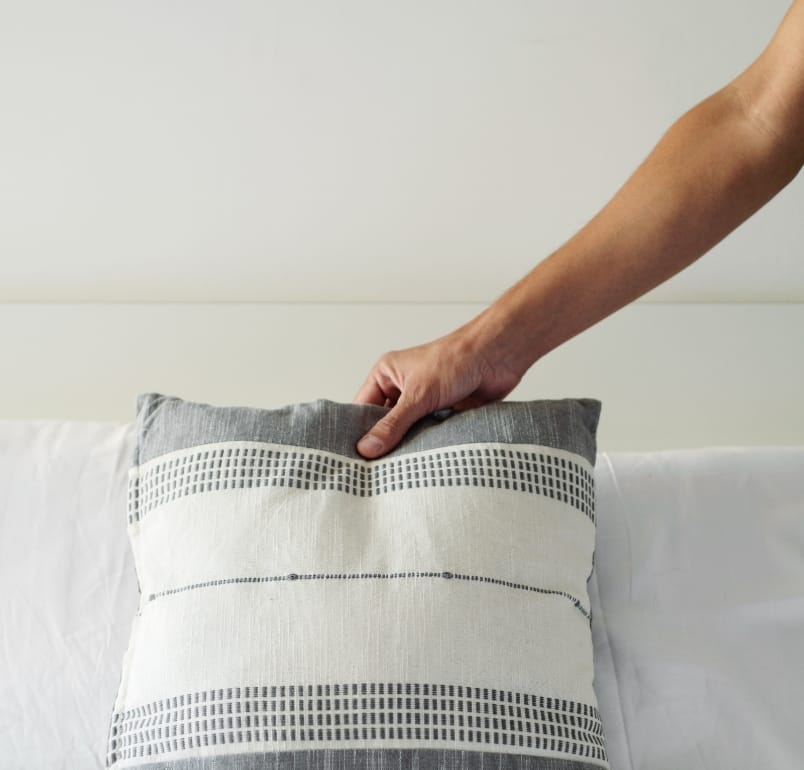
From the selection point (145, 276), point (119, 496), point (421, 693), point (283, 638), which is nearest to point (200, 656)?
point (283, 638)

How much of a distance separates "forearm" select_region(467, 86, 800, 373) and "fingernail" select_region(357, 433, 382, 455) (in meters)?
0.21

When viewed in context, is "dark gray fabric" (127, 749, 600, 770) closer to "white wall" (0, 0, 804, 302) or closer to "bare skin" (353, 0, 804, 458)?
"bare skin" (353, 0, 804, 458)

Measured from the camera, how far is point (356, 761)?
0.82 metres

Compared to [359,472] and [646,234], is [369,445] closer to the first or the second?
[359,472]

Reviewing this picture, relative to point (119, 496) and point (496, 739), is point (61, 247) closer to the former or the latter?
point (119, 496)

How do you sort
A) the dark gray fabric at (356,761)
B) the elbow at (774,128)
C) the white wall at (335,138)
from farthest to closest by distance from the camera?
the white wall at (335,138) < the elbow at (774,128) < the dark gray fabric at (356,761)

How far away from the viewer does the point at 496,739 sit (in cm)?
85

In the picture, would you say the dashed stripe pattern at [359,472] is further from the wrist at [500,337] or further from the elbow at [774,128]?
the elbow at [774,128]

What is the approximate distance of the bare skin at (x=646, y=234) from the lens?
108cm

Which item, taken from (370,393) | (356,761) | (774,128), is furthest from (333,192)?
(356,761)

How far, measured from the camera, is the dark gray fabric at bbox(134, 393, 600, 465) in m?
0.97

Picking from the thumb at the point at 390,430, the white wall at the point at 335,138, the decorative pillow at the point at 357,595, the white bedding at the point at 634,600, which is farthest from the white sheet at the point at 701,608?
the white wall at the point at 335,138

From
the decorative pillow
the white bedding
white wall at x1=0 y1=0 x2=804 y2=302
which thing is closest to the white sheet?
the white bedding

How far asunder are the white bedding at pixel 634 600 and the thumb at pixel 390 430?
286mm
